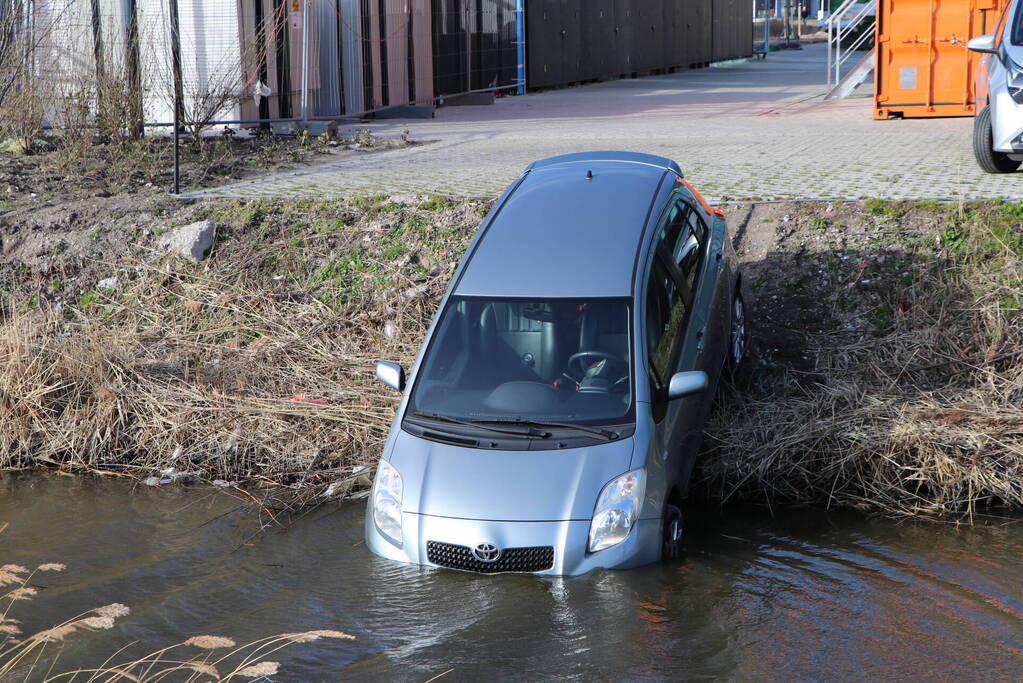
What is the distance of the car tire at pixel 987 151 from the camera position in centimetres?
1101

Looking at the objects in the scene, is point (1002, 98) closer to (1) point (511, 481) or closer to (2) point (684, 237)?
(2) point (684, 237)

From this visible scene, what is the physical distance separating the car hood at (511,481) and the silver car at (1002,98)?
22.3ft

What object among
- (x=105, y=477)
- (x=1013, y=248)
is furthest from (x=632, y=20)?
(x=105, y=477)

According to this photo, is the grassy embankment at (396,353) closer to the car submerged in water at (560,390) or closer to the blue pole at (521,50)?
the car submerged in water at (560,390)

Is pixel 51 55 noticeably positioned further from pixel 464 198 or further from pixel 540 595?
pixel 540 595

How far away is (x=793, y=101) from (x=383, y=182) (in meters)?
12.6

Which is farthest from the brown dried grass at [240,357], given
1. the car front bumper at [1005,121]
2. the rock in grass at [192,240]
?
the car front bumper at [1005,121]

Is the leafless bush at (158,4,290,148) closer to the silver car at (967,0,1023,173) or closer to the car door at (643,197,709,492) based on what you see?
the car door at (643,197,709,492)

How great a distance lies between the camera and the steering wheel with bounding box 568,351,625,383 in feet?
19.3

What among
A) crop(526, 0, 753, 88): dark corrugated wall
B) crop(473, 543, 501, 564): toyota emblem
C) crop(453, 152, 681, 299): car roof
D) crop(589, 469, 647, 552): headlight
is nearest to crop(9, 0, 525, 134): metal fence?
crop(526, 0, 753, 88): dark corrugated wall

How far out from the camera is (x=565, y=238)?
6371 mm

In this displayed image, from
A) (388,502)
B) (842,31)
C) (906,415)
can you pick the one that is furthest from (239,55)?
(842,31)

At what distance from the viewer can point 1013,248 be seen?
870cm

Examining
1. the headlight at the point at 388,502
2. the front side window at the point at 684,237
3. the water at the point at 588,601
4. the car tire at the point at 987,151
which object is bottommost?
the water at the point at 588,601
